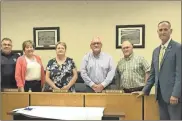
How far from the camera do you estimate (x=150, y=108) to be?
9.29ft

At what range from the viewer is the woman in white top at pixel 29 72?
3.19 meters

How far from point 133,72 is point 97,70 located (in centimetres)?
47

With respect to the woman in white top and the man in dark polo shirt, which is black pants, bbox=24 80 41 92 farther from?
the man in dark polo shirt

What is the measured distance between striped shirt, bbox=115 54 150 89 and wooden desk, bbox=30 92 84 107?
639mm

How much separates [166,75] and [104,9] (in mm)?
2543

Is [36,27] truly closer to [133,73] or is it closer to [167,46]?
[133,73]

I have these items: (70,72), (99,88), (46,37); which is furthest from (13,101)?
(46,37)

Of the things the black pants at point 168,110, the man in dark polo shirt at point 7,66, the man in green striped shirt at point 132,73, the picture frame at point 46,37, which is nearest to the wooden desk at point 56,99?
the man in dark polo shirt at point 7,66

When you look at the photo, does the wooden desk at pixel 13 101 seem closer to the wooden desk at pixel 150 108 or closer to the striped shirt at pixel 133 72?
the striped shirt at pixel 133 72

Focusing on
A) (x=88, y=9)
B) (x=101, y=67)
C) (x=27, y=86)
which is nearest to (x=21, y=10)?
(x=88, y=9)

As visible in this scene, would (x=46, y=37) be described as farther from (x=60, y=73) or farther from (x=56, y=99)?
(x=56, y=99)

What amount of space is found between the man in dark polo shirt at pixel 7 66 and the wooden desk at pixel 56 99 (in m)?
0.47

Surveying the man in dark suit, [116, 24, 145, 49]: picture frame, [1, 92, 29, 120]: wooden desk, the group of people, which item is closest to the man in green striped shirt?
the group of people

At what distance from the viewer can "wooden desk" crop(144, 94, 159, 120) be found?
9.25 ft
